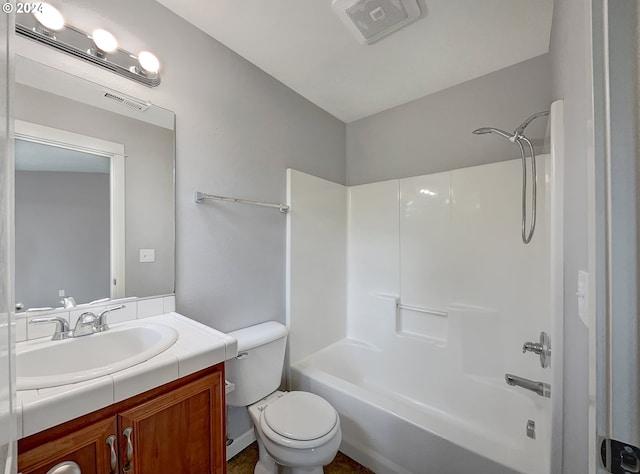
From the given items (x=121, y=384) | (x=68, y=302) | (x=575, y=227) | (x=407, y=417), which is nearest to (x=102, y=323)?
(x=68, y=302)

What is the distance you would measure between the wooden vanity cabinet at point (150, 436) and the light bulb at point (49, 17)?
138 centimetres

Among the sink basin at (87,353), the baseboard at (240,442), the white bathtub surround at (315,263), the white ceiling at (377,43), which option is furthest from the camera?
the white bathtub surround at (315,263)

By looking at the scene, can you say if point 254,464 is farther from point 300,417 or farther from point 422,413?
point 422,413

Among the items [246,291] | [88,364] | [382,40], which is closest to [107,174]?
[88,364]

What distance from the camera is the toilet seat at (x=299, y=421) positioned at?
1223 millimetres

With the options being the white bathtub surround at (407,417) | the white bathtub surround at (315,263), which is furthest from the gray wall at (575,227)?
the white bathtub surround at (315,263)

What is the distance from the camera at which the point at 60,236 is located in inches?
42.4

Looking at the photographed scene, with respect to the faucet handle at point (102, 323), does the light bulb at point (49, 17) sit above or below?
above

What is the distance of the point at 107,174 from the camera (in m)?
1.20

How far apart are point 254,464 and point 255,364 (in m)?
0.63

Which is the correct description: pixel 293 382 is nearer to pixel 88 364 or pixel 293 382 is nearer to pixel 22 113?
pixel 88 364

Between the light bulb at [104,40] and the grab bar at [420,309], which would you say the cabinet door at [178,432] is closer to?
the light bulb at [104,40]

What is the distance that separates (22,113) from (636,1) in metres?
1.71

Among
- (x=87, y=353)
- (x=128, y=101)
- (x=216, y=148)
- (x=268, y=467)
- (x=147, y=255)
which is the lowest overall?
(x=268, y=467)
